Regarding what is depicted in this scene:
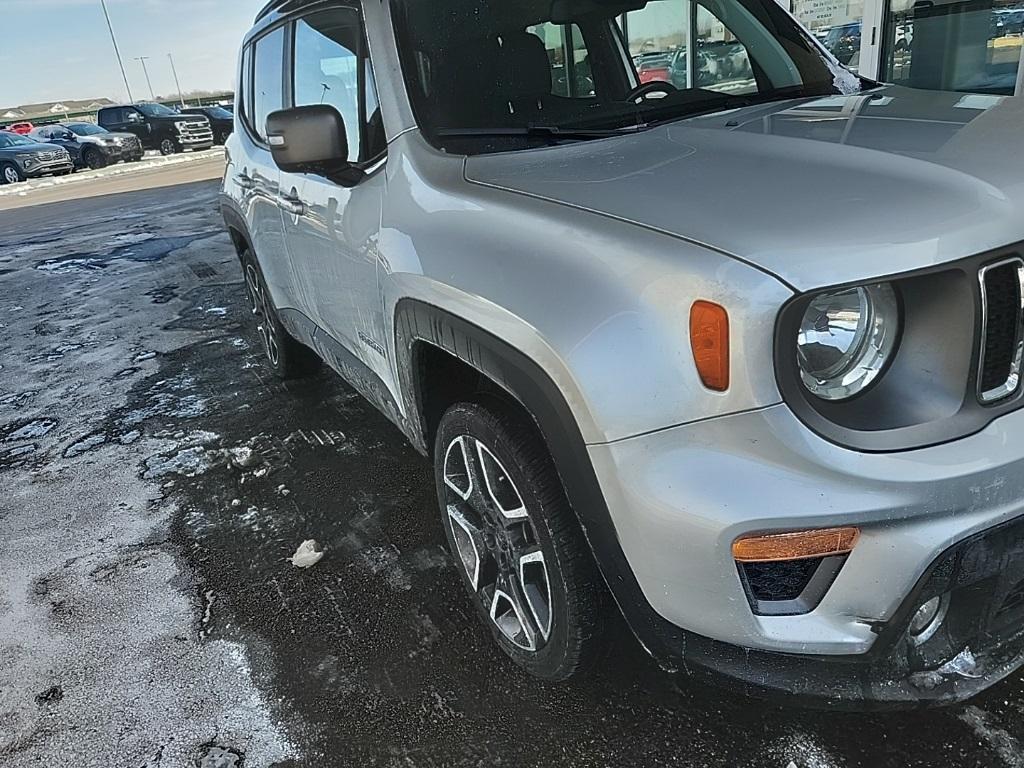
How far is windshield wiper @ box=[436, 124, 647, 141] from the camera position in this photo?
2.35 m

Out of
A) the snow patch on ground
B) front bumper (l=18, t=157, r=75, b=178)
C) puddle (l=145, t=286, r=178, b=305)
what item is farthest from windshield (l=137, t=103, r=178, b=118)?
puddle (l=145, t=286, r=178, b=305)

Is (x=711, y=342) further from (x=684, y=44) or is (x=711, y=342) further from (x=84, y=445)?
(x=84, y=445)

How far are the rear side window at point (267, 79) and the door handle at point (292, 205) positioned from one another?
0.48m

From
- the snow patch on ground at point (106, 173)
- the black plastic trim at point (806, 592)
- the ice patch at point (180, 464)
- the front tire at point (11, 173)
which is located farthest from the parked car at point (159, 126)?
the black plastic trim at point (806, 592)

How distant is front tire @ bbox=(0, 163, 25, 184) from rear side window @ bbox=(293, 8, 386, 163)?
76.9ft

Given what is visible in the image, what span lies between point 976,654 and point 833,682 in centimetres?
33

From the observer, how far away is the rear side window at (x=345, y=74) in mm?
2578

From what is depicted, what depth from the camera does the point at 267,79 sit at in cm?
379

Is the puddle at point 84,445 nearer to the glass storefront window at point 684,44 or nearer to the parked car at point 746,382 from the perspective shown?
the parked car at point 746,382

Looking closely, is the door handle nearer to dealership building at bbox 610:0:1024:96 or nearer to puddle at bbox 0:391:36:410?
puddle at bbox 0:391:36:410

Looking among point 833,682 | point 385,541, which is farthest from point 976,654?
point 385,541

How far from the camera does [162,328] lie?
6434mm

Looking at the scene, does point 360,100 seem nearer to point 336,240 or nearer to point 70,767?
point 336,240

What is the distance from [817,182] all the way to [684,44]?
1.91 meters
